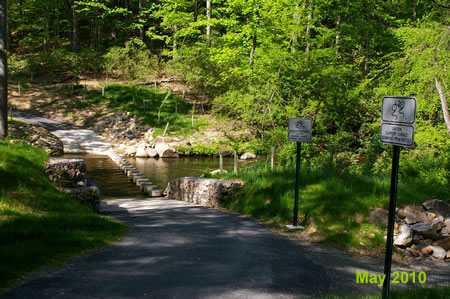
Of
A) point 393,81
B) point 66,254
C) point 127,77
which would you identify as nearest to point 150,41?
point 127,77

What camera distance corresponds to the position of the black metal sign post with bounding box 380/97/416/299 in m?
4.19

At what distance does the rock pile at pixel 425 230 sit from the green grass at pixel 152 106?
21.8m

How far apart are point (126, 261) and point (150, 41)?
43359mm

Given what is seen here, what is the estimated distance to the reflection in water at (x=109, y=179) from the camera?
1516cm

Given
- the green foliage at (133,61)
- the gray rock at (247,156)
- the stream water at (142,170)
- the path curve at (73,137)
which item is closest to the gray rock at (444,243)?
the stream water at (142,170)

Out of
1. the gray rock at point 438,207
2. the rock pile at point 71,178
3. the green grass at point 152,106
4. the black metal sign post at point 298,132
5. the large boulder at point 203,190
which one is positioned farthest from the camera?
the green grass at point 152,106

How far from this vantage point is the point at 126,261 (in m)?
5.41

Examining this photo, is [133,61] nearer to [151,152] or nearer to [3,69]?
[151,152]

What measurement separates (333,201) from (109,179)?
12857mm

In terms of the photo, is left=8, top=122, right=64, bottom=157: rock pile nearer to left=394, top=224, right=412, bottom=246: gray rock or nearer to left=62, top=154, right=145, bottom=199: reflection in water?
left=62, top=154, right=145, bottom=199: reflection in water

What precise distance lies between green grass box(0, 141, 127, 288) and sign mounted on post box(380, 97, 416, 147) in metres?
4.83

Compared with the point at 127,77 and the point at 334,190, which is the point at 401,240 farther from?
the point at 127,77

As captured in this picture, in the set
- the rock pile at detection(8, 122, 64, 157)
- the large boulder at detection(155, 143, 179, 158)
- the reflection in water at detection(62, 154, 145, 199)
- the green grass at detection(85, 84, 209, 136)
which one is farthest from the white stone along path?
the green grass at detection(85, 84, 209, 136)

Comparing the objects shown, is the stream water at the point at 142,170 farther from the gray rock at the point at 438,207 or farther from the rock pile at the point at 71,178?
the gray rock at the point at 438,207
